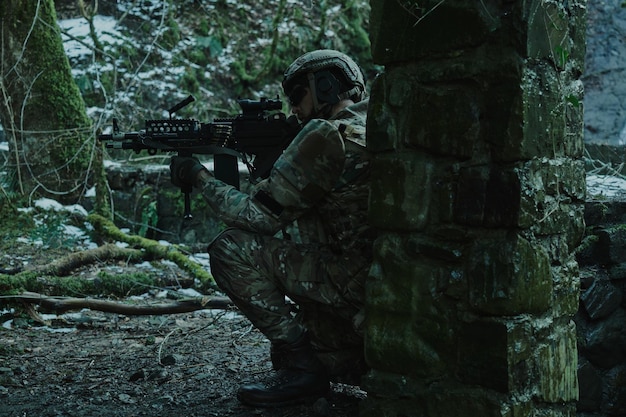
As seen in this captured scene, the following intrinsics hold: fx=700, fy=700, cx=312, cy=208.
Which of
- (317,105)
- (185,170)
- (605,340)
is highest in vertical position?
(317,105)

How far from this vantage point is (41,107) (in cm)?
782

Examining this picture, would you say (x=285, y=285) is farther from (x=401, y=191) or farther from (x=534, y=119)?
(x=534, y=119)

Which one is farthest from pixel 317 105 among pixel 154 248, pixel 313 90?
pixel 154 248

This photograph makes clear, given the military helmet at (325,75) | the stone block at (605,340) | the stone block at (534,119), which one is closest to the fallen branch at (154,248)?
the military helmet at (325,75)

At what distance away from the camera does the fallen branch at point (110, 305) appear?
525 centimetres

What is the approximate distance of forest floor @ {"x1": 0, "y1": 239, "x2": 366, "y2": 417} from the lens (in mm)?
3486

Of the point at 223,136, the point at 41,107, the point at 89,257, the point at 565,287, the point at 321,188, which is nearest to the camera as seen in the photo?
the point at 565,287

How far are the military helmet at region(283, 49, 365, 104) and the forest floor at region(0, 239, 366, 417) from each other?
1.50 meters

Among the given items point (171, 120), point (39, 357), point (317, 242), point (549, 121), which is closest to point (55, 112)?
point (39, 357)

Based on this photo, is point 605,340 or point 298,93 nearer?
point 298,93

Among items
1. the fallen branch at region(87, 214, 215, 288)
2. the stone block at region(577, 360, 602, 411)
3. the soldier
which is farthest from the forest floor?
the stone block at region(577, 360, 602, 411)

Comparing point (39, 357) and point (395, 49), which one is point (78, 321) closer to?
point (39, 357)

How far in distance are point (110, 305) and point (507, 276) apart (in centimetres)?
362

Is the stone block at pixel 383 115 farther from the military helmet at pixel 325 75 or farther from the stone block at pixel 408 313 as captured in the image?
the military helmet at pixel 325 75
